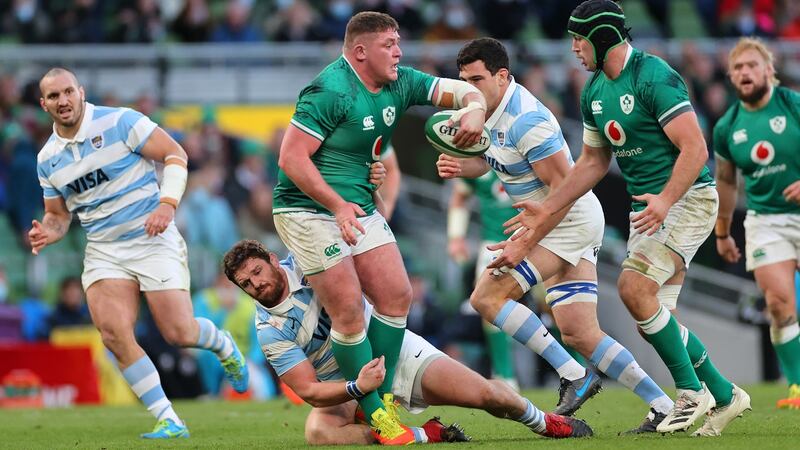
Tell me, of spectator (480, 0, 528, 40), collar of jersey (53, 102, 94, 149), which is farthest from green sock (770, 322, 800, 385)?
spectator (480, 0, 528, 40)

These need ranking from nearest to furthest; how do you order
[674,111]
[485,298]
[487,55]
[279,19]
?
[674,111], [485,298], [487,55], [279,19]

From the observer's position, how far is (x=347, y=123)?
26.4ft

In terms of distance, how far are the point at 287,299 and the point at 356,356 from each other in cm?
57

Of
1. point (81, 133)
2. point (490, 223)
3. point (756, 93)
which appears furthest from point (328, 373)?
point (490, 223)

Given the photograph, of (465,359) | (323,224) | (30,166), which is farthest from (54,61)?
(323,224)

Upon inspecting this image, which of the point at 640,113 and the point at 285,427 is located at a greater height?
the point at 640,113

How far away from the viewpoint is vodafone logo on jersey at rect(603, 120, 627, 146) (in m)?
8.19

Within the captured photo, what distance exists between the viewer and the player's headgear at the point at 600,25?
8078 millimetres

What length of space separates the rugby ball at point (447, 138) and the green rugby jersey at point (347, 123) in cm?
23

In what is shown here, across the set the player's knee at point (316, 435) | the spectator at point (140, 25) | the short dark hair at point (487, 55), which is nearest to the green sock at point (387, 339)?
the player's knee at point (316, 435)

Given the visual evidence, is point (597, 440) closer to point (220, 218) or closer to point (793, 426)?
point (793, 426)

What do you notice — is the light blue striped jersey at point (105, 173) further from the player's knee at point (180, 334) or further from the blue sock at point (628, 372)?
the blue sock at point (628, 372)

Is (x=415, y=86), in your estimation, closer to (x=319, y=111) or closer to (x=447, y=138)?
(x=447, y=138)

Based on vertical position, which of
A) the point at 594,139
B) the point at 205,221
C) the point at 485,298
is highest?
the point at 594,139
